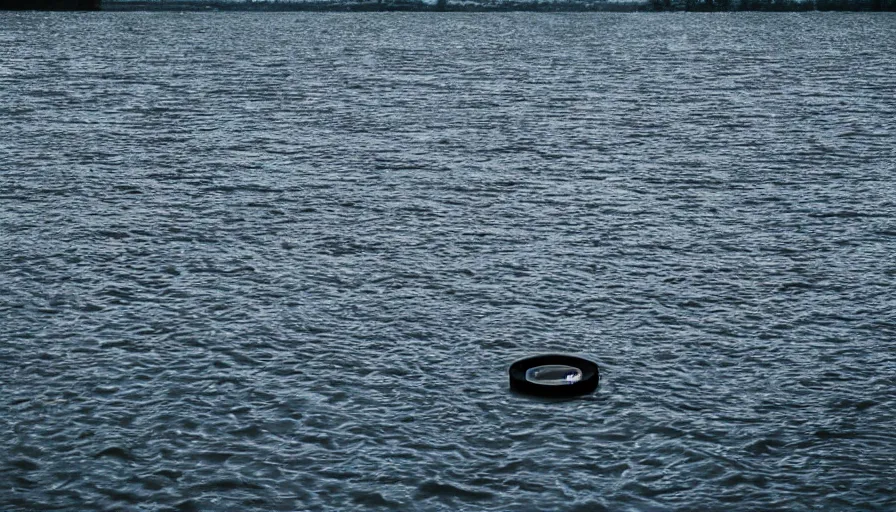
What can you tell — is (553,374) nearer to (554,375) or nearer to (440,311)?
(554,375)

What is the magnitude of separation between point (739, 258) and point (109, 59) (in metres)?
105

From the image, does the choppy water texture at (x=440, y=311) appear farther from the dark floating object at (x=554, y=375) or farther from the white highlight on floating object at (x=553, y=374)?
the white highlight on floating object at (x=553, y=374)

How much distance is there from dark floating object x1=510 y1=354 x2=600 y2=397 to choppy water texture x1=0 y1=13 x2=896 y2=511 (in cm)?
37

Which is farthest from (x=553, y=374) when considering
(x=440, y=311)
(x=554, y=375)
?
(x=440, y=311)

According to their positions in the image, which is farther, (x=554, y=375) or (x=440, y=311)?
(x=440, y=311)

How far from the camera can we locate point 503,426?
81.4 ft

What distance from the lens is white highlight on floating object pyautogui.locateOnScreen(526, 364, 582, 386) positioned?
89.1 feet

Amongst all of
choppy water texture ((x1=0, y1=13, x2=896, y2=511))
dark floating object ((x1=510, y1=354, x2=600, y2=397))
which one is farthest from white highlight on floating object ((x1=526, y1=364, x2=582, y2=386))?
choppy water texture ((x1=0, y1=13, x2=896, y2=511))

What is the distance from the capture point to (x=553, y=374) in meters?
27.7

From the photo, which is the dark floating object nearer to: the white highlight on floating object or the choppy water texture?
the white highlight on floating object

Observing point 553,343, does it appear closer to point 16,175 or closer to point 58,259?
point 58,259

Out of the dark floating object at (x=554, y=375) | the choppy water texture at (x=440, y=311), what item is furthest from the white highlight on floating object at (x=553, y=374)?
the choppy water texture at (x=440, y=311)

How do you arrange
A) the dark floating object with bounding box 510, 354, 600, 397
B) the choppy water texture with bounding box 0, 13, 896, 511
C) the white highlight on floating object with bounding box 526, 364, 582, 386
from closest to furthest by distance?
the choppy water texture with bounding box 0, 13, 896, 511 → the dark floating object with bounding box 510, 354, 600, 397 → the white highlight on floating object with bounding box 526, 364, 582, 386

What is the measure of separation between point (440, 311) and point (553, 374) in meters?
5.96
